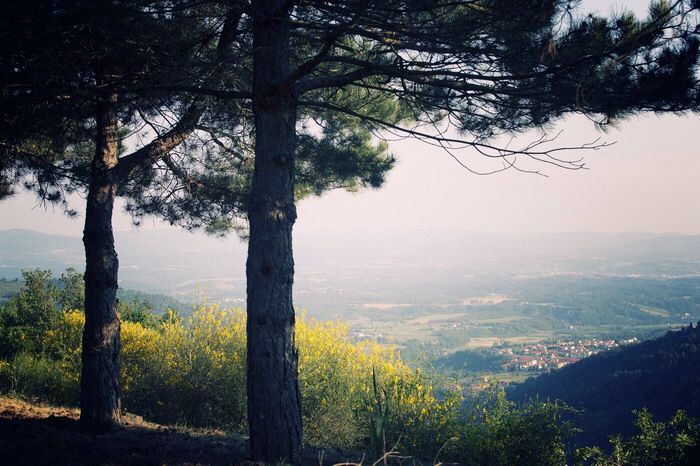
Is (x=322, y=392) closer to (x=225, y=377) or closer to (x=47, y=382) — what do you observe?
(x=225, y=377)

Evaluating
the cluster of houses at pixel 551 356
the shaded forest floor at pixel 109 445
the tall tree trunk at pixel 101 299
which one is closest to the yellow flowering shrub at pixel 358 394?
the shaded forest floor at pixel 109 445

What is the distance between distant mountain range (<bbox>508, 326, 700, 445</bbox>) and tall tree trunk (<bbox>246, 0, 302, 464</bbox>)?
9332 mm

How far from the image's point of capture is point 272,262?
13.4ft

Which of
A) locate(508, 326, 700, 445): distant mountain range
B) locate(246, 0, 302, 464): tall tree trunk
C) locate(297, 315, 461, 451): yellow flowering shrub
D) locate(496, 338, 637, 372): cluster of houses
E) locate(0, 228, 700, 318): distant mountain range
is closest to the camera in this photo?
locate(246, 0, 302, 464): tall tree trunk

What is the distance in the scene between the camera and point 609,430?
49.5 ft

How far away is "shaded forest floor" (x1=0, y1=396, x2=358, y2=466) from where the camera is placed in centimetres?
352

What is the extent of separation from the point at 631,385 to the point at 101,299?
62.4 ft

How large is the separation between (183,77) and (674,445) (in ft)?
19.4

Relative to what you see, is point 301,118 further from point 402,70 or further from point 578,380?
point 578,380

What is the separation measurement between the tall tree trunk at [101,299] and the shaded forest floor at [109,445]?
0.27 metres

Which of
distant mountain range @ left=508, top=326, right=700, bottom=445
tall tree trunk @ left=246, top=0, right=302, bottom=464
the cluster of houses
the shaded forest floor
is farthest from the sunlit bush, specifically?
the cluster of houses

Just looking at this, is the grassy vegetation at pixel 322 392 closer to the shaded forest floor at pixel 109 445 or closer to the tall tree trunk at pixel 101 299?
the shaded forest floor at pixel 109 445

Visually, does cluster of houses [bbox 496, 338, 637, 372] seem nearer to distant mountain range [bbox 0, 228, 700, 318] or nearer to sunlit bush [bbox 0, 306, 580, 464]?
sunlit bush [bbox 0, 306, 580, 464]

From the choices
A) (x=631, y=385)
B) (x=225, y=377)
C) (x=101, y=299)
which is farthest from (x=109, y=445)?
(x=631, y=385)
